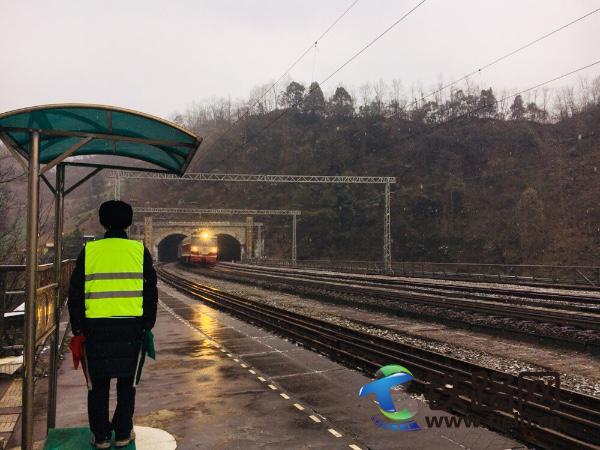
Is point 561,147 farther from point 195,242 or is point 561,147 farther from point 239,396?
point 239,396

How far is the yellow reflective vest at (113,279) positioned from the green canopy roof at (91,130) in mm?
1395

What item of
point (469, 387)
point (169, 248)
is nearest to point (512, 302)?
point (469, 387)

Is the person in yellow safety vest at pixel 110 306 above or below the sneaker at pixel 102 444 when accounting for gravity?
above

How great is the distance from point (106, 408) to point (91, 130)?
3.00 meters

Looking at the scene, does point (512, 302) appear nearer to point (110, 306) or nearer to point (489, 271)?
point (110, 306)

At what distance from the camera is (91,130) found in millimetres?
5477

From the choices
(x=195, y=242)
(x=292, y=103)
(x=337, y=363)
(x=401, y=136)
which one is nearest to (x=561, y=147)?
(x=401, y=136)

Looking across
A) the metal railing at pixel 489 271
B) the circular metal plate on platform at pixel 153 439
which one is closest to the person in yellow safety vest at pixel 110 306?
the circular metal plate on platform at pixel 153 439

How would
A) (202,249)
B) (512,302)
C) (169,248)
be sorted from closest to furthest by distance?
(512,302), (202,249), (169,248)

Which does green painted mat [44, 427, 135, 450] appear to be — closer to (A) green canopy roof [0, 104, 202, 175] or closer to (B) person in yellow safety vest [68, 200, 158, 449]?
(B) person in yellow safety vest [68, 200, 158, 449]

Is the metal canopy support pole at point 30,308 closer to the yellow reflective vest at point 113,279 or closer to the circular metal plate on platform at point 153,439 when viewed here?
the yellow reflective vest at point 113,279

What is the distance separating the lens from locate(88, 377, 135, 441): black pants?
4301 mm

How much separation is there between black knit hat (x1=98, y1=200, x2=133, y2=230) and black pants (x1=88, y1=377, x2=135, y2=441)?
1358mm

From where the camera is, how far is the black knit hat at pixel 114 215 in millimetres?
4359
